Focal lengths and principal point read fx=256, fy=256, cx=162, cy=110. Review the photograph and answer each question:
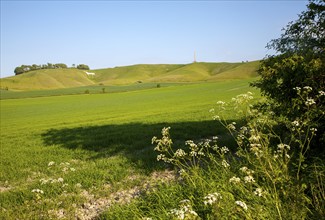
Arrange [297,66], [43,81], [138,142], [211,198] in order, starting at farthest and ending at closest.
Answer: [43,81], [138,142], [297,66], [211,198]

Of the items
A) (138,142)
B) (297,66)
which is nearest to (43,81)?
(138,142)

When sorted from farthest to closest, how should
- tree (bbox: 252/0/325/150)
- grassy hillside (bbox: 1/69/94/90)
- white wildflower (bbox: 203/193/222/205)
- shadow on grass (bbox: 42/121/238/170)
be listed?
grassy hillside (bbox: 1/69/94/90)
shadow on grass (bbox: 42/121/238/170)
tree (bbox: 252/0/325/150)
white wildflower (bbox: 203/193/222/205)

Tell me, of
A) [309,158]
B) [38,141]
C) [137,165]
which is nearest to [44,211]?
[137,165]

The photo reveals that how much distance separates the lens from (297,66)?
7.77m

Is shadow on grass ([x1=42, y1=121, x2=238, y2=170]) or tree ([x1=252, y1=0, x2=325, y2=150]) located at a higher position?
tree ([x1=252, y1=0, x2=325, y2=150])

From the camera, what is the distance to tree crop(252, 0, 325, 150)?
7348 mm

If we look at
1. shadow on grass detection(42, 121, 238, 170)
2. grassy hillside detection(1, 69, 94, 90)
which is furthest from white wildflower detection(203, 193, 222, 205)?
grassy hillside detection(1, 69, 94, 90)

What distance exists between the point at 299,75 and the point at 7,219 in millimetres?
9012

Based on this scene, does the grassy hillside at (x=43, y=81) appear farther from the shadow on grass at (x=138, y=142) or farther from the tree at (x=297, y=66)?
the tree at (x=297, y=66)

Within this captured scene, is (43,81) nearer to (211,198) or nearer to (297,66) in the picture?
(297,66)

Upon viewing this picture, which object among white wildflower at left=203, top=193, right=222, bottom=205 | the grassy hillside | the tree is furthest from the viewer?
the grassy hillside

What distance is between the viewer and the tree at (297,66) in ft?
24.1

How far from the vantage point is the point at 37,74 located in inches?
6905

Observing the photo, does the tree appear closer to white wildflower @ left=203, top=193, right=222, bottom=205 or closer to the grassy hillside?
white wildflower @ left=203, top=193, right=222, bottom=205
